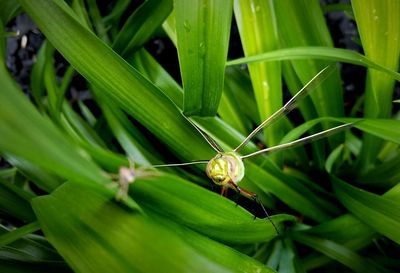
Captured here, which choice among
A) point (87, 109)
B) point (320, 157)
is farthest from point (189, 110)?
point (87, 109)

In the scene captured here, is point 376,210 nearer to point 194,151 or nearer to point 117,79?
point 194,151

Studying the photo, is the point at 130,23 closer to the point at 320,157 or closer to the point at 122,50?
the point at 122,50

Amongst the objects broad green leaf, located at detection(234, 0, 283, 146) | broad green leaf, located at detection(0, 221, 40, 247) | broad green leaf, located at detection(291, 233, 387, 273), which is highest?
broad green leaf, located at detection(234, 0, 283, 146)

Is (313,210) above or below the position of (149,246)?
above

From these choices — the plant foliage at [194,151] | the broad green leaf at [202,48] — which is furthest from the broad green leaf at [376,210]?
the broad green leaf at [202,48]

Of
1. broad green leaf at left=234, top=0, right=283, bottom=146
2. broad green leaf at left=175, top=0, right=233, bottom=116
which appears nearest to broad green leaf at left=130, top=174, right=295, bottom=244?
broad green leaf at left=175, top=0, right=233, bottom=116

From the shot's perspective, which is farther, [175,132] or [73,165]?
[175,132]

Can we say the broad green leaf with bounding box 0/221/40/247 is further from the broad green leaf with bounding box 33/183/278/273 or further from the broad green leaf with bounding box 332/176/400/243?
the broad green leaf with bounding box 332/176/400/243
